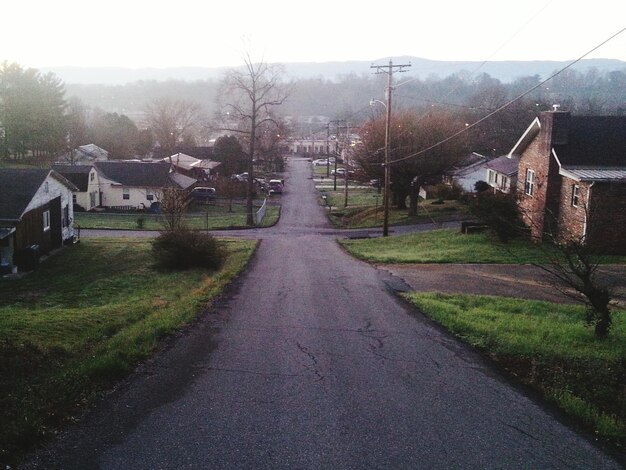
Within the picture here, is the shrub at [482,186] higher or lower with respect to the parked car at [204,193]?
higher

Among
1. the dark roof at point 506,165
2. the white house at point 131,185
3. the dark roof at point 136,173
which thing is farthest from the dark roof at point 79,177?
the dark roof at point 506,165

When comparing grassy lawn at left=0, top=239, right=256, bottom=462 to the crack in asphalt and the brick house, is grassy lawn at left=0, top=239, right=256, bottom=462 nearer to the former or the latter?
the crack in asphalt

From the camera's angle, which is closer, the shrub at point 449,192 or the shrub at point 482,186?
the shrub at point 482,186

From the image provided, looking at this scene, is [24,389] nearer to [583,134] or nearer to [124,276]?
[124,276]

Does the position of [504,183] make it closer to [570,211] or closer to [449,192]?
[449,192]

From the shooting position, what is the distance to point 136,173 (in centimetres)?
5512

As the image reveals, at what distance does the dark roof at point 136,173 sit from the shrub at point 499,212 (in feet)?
106

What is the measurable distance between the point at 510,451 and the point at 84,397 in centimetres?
517

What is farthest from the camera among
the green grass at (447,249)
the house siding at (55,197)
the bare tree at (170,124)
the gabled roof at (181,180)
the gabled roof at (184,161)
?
the bare tree at (170,124)

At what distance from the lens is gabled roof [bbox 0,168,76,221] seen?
25691 millimetres

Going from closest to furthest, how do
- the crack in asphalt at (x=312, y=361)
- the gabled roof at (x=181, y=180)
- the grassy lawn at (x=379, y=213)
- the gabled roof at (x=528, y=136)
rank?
the crack in asphalt at (x=312, y=361), the gabled roof at (x=528, y=136), the grassy lawn at (x=379, y=213), the gabled roof at (x=181, y=180)

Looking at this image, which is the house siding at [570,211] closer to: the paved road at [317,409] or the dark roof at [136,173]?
the paved road at [317,409]

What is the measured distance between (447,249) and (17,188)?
19163mm

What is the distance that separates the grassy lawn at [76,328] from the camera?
7266mm
